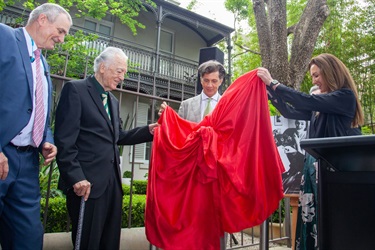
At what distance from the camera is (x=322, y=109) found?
6.68 feet

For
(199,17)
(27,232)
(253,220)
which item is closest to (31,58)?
(27,232)

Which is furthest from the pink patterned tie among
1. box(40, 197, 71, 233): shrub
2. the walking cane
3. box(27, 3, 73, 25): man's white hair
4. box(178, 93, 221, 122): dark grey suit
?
box(40, 197, 71, 233): shrub

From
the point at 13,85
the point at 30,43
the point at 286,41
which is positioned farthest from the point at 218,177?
the point at 286,41

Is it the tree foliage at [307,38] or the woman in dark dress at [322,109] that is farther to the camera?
the tree foliage at [307,38]

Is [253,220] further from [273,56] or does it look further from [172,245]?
[273,56]

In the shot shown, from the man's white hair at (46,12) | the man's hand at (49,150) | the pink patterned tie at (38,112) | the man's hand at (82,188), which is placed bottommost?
the man's hand at (82,188)

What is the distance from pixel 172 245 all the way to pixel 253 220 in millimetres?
582

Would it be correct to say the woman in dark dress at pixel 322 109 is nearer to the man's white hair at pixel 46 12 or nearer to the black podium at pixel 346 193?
the black podium at pixel 346 193

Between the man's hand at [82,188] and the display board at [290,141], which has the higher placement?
the display board at [290,141]

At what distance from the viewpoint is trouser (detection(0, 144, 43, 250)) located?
1599 mm

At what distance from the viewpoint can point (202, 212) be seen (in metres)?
2.03

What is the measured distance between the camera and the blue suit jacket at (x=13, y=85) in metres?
1.57

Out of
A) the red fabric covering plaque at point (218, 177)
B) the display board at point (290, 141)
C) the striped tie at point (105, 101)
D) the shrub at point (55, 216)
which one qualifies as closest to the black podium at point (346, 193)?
the red fabric covering plaque at point (218, 177)

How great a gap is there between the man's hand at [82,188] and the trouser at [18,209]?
Answer: 0.25 m
